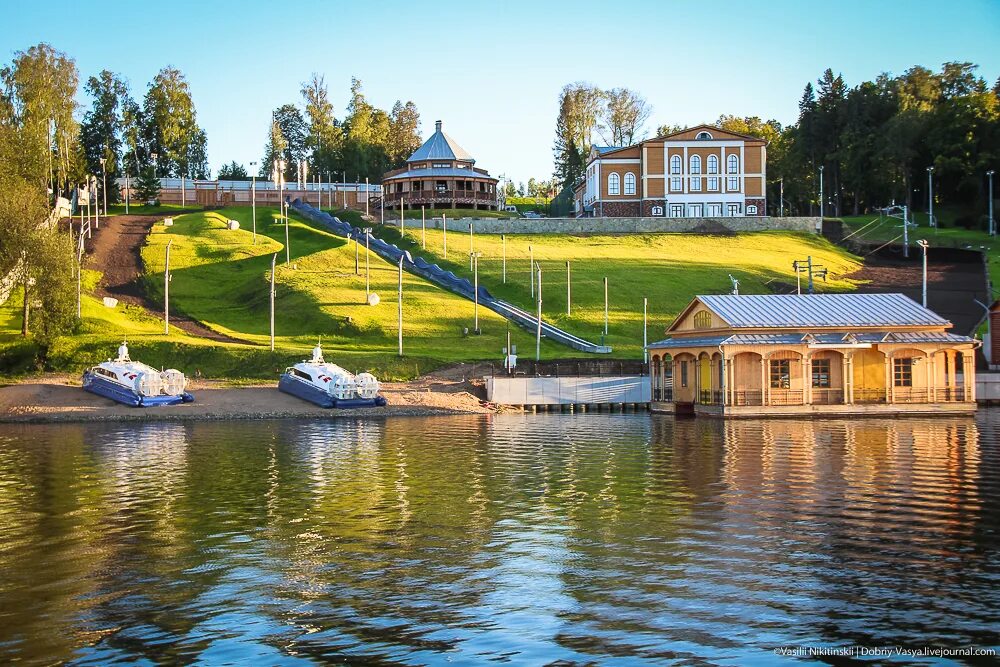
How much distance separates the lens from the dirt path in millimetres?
89956

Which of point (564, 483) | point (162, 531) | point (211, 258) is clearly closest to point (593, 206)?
point (211, 258)

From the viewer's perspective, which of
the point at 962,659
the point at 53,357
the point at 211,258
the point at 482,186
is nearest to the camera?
the point at 962,659

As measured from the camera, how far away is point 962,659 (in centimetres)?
1633

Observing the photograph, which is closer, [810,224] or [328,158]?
[810,224]

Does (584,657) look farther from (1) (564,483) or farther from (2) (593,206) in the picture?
(2) (593,206)

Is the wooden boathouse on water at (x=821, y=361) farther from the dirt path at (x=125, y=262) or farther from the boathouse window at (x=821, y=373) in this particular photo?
the dirt path at (x=125, y=262)

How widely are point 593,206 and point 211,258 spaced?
52616 mm

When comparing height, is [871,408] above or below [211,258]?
below

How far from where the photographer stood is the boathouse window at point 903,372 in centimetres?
6688

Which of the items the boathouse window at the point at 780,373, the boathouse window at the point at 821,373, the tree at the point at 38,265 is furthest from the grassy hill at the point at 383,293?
the boathouse window at the point at 821,373

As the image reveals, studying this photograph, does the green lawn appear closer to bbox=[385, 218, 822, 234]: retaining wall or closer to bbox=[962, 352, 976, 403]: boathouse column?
bbox=[385, 218, 822, 234]: retaining wall

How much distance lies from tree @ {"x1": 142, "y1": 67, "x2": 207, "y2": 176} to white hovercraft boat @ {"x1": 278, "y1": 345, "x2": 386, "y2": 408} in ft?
354

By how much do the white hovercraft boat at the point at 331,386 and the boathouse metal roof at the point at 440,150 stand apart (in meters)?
86.5

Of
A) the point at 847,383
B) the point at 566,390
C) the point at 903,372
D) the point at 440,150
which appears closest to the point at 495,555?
the point at 847,383
